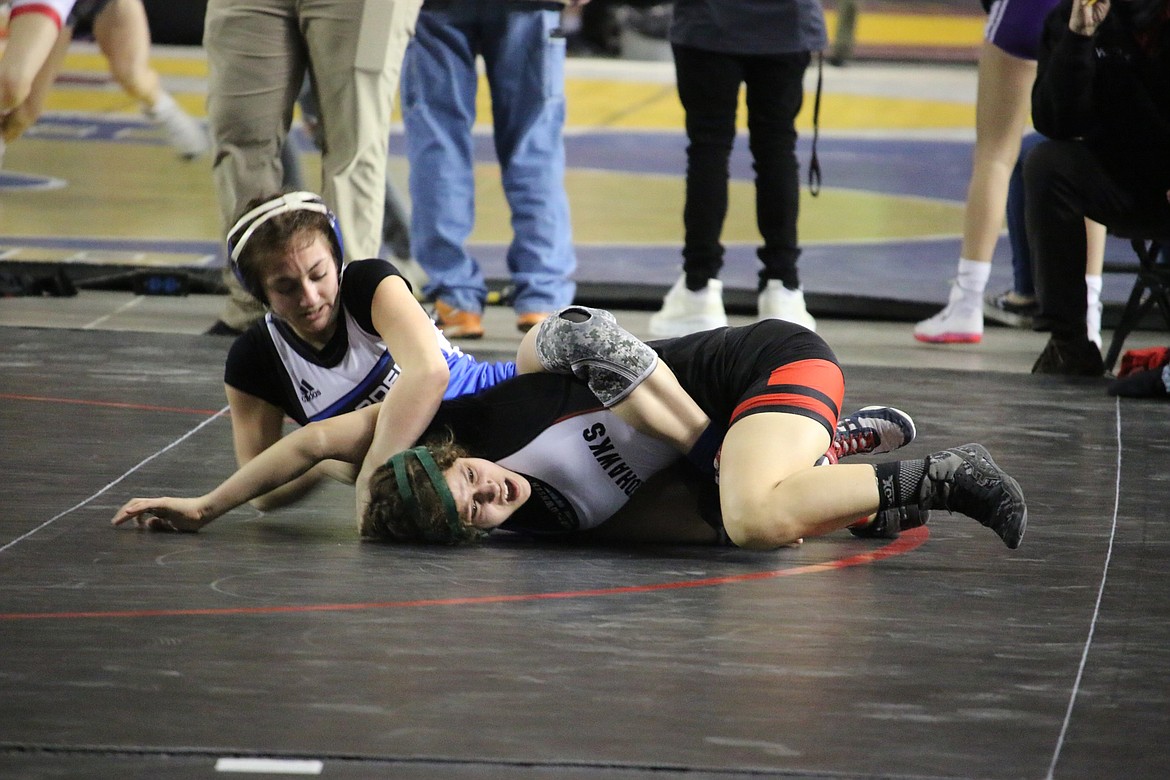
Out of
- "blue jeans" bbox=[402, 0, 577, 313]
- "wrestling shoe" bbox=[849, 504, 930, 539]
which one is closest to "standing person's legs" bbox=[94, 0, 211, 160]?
"blue jeans" bbox=[402, 0, 577, 313]

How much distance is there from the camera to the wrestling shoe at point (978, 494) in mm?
3107

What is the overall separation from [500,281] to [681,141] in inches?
168

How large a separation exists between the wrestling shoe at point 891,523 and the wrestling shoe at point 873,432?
331 mm

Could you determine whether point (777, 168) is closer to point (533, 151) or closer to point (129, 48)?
point (533, 151)

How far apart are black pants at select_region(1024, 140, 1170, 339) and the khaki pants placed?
6.37 ft

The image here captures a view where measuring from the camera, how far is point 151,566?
3.12m

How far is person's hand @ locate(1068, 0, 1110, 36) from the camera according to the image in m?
4.80

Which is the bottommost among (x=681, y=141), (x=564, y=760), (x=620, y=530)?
(x=681, y=141)

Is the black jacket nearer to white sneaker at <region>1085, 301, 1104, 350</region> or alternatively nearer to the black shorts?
white sneaker at <region>1085, 301, 1104, 350</region>

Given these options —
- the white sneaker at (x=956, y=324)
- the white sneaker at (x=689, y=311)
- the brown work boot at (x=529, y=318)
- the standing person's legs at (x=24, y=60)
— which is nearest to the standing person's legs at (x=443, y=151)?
the brown work boot at (x=529, y=318)

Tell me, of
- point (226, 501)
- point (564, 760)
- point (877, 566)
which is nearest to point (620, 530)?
point (877, 566)

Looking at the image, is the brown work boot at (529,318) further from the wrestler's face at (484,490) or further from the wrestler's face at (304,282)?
the wrestler's face at (484,490)

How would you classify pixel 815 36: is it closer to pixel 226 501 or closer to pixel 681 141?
pixel 226 501

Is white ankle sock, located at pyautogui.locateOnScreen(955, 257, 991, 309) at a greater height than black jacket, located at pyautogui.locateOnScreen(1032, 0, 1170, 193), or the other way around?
black jacket, located at pyautogui.locateOnScreen(1032, 0, 1170, 193)
